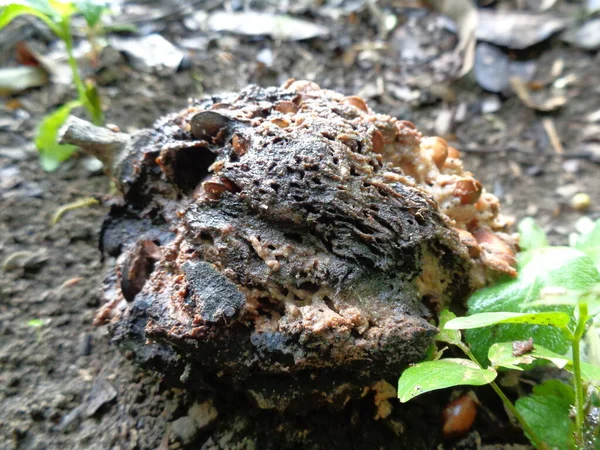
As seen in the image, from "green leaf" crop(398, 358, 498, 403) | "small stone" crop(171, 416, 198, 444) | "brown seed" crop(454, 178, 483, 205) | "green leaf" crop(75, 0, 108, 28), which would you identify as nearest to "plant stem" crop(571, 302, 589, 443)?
"green leaf" crop(398, 358, 498, 403)

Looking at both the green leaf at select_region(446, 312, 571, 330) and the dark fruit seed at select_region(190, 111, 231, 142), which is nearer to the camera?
the green leaf at select_region(446, 312, 571, 330)

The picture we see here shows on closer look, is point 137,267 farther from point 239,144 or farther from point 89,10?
point 89,10

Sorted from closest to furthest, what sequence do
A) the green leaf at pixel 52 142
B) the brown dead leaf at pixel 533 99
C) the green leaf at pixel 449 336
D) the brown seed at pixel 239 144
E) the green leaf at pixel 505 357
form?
the green leaf at pixel 505 357
the green leaf at pixel 449 336
the brown seed at pixel 239 144
the green leaf at pixel 52 142
the brown dead leaf at pixel 533 99

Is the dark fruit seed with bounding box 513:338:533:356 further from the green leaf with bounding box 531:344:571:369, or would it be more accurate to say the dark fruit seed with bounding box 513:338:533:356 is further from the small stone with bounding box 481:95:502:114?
the small stone with bounding box 481:95:502:114

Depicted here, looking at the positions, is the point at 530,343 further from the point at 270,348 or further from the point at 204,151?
the point at 204,151

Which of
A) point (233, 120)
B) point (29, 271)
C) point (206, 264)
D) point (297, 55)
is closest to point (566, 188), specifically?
point (297, 55)

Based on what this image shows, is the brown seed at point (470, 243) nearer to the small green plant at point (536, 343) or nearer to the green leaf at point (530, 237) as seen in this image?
the small green plant at point (536, 343)

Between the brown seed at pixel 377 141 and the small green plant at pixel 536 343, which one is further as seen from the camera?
the brown seed at pixel 377 141

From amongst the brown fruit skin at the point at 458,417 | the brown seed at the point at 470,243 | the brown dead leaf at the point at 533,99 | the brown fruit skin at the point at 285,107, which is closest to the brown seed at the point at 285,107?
the brown fruit skin at the point at 285,107
